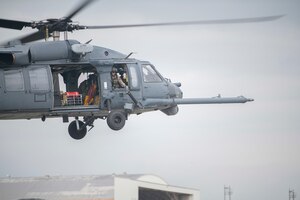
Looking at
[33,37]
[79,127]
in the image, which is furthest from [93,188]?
[33,37]

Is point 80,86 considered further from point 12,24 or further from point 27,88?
point 12,24

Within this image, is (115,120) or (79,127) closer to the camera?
(115,120)

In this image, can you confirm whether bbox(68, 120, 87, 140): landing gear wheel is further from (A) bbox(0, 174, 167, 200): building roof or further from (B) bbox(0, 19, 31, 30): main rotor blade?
(A) bbox(0, 174, 167, 200): building roof

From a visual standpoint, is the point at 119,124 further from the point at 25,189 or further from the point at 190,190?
the point at 25,189

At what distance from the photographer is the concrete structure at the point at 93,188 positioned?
236 ft

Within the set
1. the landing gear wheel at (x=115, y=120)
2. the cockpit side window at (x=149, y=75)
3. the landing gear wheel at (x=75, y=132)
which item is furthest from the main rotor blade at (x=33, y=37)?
the cockpit side window at (x=149, y=75)

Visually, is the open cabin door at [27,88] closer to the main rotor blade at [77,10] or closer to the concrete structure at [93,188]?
the main rotor blade at [77,10]

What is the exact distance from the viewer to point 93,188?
7769 centimetres

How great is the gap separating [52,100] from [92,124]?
3.20 metres

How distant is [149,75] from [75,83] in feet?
12.8

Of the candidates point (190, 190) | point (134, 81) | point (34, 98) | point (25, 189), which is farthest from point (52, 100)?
point (25, 189)

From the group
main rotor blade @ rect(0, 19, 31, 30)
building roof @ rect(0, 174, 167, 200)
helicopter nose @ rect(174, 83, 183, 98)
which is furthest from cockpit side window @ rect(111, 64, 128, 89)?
building roof @ rect(0, 174, 167, 200)

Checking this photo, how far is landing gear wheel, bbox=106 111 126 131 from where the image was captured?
5328cm

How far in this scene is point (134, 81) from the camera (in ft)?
177
